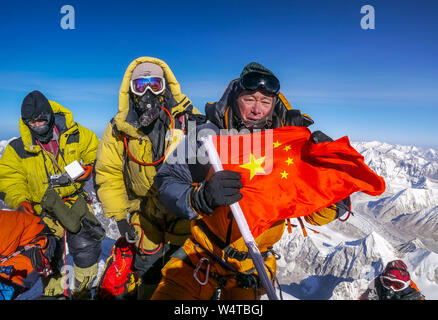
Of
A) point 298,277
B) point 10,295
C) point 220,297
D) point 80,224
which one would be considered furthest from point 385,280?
point 298,277

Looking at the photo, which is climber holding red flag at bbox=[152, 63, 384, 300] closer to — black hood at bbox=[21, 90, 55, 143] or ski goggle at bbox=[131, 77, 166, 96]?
ski goggle at bbox=[131, 77, 166, 96]

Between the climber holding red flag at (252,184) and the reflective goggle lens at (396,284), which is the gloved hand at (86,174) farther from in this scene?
the reflective goggle lens at (396,284)

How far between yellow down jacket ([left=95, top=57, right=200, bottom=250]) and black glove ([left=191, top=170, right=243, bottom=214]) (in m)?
1.85

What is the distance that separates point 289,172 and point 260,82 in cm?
147

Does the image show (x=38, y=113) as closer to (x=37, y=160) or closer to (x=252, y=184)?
(x=37, y=160)

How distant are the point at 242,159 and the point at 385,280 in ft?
28.3

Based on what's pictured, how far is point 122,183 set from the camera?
5602 mm

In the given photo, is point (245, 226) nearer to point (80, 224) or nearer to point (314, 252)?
point (80, 224)

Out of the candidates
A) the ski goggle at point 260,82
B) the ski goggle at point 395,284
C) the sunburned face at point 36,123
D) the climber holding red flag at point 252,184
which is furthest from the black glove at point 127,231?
the ski goggle at point 395,284

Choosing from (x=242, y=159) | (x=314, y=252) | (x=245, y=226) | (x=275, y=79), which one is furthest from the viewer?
(x=314, y=252)

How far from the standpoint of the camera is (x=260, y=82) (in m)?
3.98

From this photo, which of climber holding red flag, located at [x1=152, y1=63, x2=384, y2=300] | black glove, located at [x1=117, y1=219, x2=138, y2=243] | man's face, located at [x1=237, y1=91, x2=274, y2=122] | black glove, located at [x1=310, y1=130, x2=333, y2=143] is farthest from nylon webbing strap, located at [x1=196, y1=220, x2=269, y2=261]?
black glove, located at [x1=117, y1=219, x2=138, y2=243]
